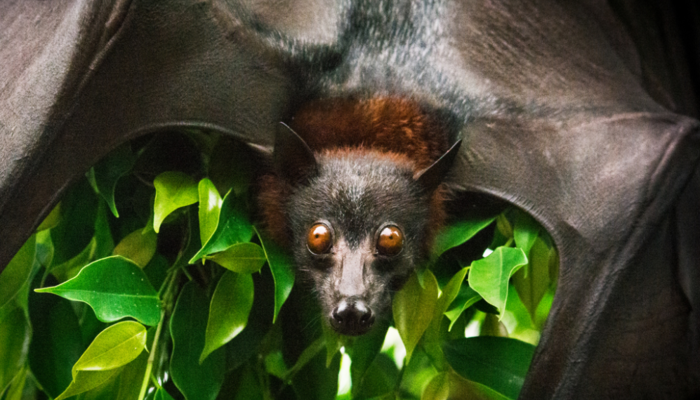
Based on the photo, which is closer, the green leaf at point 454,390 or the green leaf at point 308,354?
the green leaf at point 454,390

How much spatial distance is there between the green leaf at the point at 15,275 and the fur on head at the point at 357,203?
0.68 meters

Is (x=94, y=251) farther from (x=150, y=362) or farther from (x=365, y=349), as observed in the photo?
(x=365, y=349)

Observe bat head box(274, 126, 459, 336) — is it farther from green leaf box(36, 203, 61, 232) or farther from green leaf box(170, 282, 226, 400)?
green leaf box(36, 203, 61, 232)

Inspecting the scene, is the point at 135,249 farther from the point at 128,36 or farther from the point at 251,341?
the point at 128,36

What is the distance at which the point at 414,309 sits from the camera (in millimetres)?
2033

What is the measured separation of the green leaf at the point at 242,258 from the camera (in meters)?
1.85

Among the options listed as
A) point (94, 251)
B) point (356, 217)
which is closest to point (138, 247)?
point (94, 251)

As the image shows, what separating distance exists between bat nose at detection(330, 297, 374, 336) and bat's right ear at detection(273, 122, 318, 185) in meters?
0.47

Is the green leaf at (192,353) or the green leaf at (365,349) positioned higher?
the green leaf at (192,353)

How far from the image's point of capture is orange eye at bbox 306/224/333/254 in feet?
6.81

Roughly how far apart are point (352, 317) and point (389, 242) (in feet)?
0.92

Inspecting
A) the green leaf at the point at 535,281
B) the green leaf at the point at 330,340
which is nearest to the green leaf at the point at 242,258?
the green leaf at the point at 330,340

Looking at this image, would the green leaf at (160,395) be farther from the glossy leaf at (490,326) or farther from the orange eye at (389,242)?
the glossy leaf at (490,326)

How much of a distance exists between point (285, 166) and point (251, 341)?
519 mm
